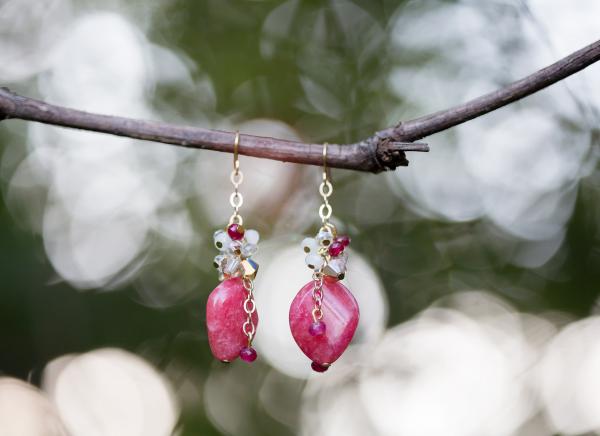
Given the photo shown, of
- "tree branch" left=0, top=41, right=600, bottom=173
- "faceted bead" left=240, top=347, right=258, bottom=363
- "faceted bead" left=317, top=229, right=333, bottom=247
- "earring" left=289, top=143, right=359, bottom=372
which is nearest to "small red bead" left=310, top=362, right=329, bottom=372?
"earring" left=289, top=143, right=359, bottom=372

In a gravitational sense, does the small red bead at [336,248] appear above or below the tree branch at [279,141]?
below

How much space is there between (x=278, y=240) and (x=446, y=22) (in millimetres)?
1059

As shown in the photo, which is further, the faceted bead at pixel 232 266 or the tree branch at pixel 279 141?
the faceted bead at pixel 232 266

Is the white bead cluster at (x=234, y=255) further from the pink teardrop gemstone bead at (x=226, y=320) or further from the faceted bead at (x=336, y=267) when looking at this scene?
the faceted bead at (x=336, y=267)

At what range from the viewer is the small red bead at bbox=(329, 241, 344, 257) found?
1.13 m

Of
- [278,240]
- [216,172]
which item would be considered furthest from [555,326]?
[216,172]

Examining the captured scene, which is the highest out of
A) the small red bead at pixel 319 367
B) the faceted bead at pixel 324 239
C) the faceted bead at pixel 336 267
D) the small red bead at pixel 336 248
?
the faceted bead at pixel 324 239

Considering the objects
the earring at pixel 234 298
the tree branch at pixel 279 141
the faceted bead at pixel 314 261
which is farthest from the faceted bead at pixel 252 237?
the tree branch at pixel 279 141

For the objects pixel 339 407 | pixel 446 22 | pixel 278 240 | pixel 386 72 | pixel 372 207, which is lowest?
pixel 339 407

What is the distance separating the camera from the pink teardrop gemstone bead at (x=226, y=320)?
1.15m

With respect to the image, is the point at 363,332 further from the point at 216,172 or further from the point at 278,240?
the point at 216,172

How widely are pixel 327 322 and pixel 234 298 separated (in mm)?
178

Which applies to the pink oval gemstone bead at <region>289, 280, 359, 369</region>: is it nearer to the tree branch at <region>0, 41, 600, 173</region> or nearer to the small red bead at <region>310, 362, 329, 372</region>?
the small red bead at <region>310, 362, 329, 372</region>

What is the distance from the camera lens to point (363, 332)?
2621mm
